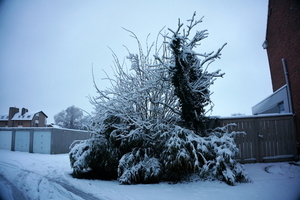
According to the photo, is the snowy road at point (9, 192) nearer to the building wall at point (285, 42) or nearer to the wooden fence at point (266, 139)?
the wooden fence at point (266, 139)

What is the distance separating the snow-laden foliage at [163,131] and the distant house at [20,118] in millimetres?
30165

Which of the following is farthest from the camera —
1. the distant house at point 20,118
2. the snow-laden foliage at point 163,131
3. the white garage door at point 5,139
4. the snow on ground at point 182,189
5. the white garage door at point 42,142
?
the distant house at point 20,118

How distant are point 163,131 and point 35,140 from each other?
52.9 ft

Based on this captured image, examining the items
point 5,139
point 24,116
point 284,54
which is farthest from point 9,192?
point 24,116

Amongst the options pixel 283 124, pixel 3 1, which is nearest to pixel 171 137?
pixel 283 124

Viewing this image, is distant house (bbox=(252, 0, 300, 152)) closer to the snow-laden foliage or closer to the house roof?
the snow-laden foliage

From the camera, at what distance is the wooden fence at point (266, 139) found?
5211 mm

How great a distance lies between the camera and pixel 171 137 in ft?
14.0

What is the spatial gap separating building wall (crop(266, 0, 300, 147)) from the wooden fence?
1414 mm

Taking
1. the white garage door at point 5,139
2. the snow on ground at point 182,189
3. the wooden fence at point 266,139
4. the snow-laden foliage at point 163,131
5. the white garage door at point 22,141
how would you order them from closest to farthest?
the snow on ground at point 182,189 < the snow-laden foliage at point 163,131 < the wooden fence at point 266,139 < the white garage door at point 22,141 < the white garage door at point 5,139

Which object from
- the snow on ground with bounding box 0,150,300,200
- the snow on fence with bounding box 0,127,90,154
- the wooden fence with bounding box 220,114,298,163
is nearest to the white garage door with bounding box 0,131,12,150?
the snow on fence with bounding box 0,127,90,154

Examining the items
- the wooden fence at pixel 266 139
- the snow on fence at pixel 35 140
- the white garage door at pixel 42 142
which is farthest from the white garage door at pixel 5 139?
the wooden fence at pixel 266 139

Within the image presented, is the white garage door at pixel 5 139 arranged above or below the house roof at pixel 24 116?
below

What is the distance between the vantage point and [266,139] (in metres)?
5.29
